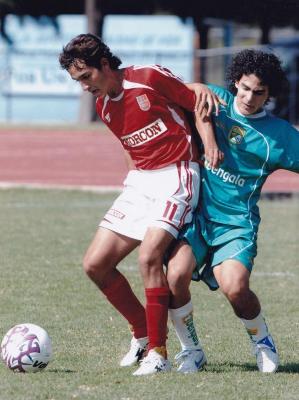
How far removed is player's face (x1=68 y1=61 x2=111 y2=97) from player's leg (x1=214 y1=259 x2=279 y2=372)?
3.74ft

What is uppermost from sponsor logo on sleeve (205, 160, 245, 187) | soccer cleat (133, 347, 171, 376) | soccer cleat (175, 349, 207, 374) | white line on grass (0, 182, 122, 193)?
sponsor logo on sleeve (205, 160, 245, 187)

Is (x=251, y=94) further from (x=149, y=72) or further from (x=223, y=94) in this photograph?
(x=149, y=72)

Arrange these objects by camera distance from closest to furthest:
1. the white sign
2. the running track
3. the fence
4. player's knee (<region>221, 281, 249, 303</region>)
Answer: player's knee (<region>221, 281, 249, 303</region>), the running track, the white sign, the fence

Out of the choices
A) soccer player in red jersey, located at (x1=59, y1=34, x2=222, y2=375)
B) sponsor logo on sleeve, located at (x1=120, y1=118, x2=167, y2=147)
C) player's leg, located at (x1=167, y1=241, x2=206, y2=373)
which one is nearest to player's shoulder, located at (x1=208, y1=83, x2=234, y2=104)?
soccer player in red jersey, located at (x1=59, y1=34, x2=222, y2=375)

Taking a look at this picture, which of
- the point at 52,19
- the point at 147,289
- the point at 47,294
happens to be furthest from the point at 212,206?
the point at 52,19

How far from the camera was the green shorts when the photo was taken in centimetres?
588

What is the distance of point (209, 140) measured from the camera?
5789 mm

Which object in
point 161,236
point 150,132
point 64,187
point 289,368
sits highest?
point 150,132

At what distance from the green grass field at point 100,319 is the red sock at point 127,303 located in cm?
26

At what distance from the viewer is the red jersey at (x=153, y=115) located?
5973mm

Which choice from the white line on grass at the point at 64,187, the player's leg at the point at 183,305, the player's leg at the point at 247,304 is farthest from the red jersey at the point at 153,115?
the white line on grass at the point at 64,187

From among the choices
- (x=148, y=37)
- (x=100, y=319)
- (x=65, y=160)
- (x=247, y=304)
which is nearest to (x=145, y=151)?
(x=247, y=304)

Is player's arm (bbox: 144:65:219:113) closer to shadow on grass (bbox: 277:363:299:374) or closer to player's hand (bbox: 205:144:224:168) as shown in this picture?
player's hand (bbox: 205:144:224:168)

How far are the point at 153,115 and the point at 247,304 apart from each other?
1.12 metres
